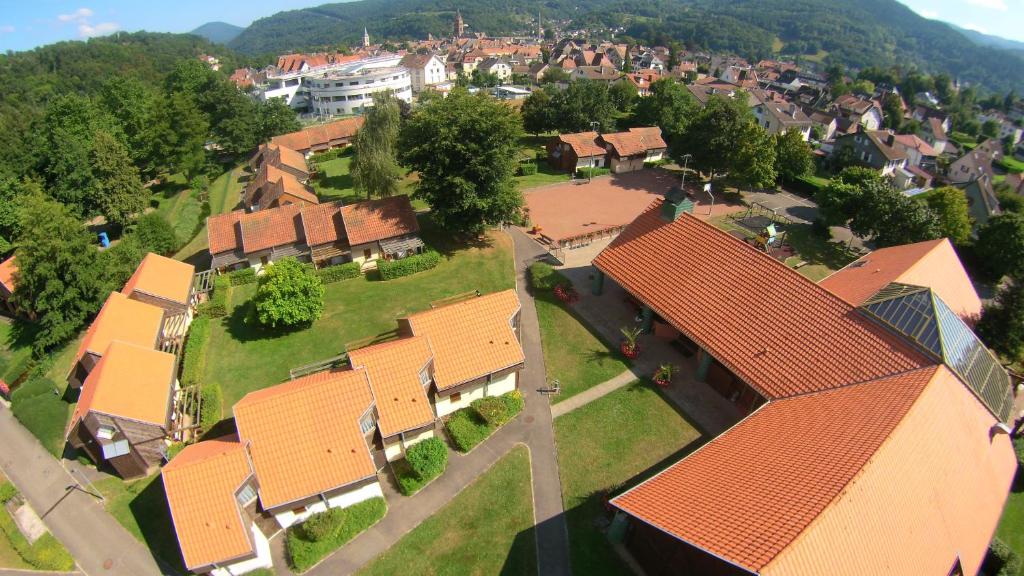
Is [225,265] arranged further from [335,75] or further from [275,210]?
[335,75]

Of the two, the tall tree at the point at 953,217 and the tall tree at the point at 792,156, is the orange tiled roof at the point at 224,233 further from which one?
the tall tree at the point at 953,217

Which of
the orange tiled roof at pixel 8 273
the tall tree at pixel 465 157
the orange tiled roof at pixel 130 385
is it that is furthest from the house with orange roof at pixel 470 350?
the orange tiled roof at pixel 8 273

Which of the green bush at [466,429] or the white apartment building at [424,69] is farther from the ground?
the white apartment building at [424,69]

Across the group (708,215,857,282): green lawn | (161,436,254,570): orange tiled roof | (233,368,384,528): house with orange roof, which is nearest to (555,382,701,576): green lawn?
A: (233,368,384,528): house with orange roof

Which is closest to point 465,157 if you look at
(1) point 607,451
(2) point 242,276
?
(2) point 242,276

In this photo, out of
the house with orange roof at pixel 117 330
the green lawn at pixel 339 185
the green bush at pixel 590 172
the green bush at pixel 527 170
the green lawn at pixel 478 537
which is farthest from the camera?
the green bush at pixel 527 170

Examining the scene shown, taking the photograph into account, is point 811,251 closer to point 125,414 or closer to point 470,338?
point 470,338
